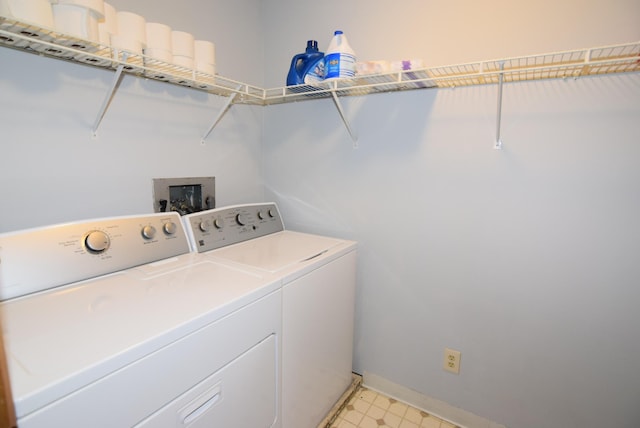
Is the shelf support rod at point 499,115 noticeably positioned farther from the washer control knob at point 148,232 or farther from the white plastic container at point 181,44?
the washer control knob at point 148,232

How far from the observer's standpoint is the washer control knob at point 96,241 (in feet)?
3.75

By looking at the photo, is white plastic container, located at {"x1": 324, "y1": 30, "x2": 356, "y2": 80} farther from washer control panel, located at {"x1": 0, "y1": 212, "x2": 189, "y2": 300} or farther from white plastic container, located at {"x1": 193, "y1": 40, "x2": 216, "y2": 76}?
washer control panel, located at {"x1": 0, "y1": 212, "x2": 189, "y2": 300}

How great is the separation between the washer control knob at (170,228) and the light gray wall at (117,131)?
0.22 meters

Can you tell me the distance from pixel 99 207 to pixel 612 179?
2.15m

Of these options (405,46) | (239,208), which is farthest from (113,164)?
(405,46)

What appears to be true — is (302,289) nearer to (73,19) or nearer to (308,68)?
(308,68)

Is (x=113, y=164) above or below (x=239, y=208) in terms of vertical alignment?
above

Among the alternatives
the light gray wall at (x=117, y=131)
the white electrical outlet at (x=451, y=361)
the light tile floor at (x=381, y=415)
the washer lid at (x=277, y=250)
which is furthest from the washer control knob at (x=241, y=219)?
the white electrical outlet at (x=451, y=361)

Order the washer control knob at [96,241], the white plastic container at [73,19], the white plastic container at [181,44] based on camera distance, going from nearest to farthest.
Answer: the white plastic container at [73,19] < the washer control knob at [96,241] < the white plastic container at [181,44]

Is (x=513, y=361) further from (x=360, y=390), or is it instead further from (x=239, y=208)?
(x=239, y=208)

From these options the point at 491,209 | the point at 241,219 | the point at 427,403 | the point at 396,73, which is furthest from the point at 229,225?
the point at 427,403

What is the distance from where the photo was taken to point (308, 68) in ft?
5.06

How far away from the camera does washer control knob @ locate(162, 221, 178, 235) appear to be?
1.40 metres

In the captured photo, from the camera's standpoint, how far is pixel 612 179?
49.7 inches
